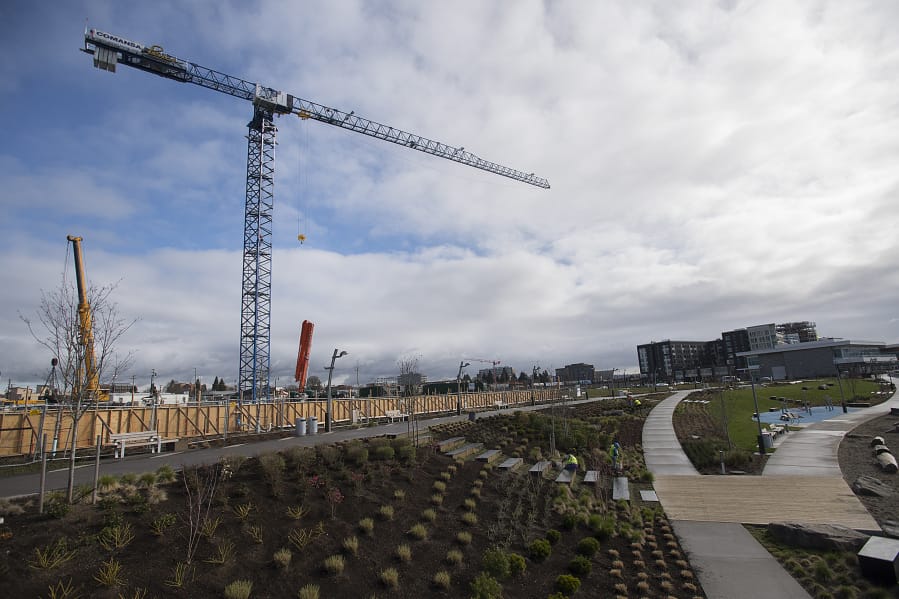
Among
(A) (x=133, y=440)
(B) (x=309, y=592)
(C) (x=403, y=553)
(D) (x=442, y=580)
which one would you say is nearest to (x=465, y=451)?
(C) (x=403, y=553)

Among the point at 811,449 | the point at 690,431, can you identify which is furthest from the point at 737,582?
the point at 690,431

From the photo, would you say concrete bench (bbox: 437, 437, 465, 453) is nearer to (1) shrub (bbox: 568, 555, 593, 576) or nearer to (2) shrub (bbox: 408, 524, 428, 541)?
(2) shrub (bbox: 408, 524, 428, 541)

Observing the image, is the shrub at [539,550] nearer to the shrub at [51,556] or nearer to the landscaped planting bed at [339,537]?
the landscaped planting bed at [339,537]

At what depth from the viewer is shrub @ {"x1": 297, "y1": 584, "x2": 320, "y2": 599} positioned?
7840 mm

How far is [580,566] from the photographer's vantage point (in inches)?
421

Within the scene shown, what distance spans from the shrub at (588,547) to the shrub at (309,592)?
685 cm

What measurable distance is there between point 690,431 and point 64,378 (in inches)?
1350

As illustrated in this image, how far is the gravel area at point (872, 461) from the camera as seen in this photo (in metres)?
15.2

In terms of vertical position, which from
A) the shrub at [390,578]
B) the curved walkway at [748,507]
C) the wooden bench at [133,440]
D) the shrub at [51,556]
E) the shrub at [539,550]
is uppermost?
the wooden bench at [133,440]

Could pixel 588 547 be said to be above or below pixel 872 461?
above

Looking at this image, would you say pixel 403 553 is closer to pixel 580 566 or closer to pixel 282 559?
pixel 282 559

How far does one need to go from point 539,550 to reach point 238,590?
22.3 feet

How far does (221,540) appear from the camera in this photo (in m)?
9.02

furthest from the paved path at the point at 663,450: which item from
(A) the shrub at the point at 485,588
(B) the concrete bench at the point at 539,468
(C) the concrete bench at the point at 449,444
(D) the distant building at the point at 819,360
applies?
(D) the distant building at the point at 819,360
